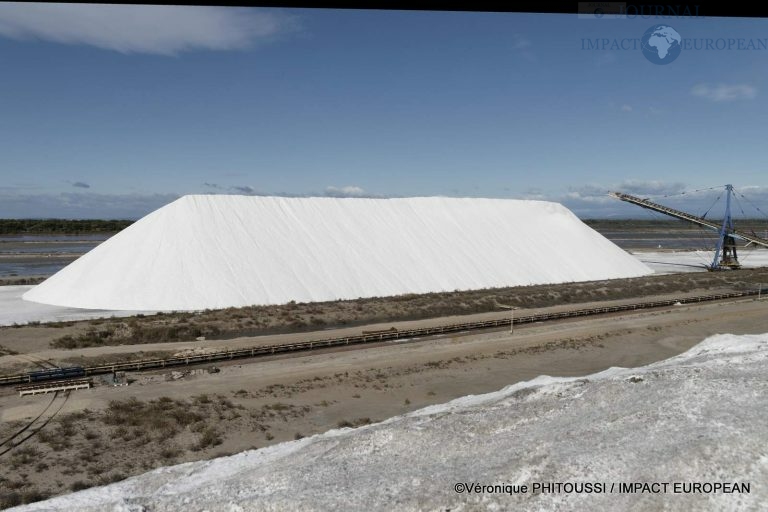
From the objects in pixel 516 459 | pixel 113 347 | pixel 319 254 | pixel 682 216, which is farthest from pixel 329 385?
pixel 682 216

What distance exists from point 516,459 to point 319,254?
3121 centimetres

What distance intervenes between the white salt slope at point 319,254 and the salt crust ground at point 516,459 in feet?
75.5

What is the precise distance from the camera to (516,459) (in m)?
10.5

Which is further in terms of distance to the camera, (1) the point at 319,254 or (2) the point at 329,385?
(1) the point at 319,254

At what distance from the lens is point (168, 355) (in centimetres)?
2342

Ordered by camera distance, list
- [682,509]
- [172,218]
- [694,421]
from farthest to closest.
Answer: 1. [172,218]
2. [694,421]
3. [682,509]

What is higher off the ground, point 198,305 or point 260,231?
point 260,231

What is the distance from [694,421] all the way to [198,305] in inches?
1120

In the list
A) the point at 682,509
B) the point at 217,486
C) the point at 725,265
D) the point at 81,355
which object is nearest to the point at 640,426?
the point at 682,509

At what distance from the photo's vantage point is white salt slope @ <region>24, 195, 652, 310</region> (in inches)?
1374

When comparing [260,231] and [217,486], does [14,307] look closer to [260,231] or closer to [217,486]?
[260,231]

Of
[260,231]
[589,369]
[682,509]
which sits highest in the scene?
[260,231]

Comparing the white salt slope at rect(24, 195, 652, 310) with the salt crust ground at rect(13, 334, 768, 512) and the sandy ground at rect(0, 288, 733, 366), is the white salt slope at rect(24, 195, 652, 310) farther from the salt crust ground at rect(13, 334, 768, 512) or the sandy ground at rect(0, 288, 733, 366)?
the salt crust ground at rect(13, 334, 768, 512)

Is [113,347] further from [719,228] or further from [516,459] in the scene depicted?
[719,228]
